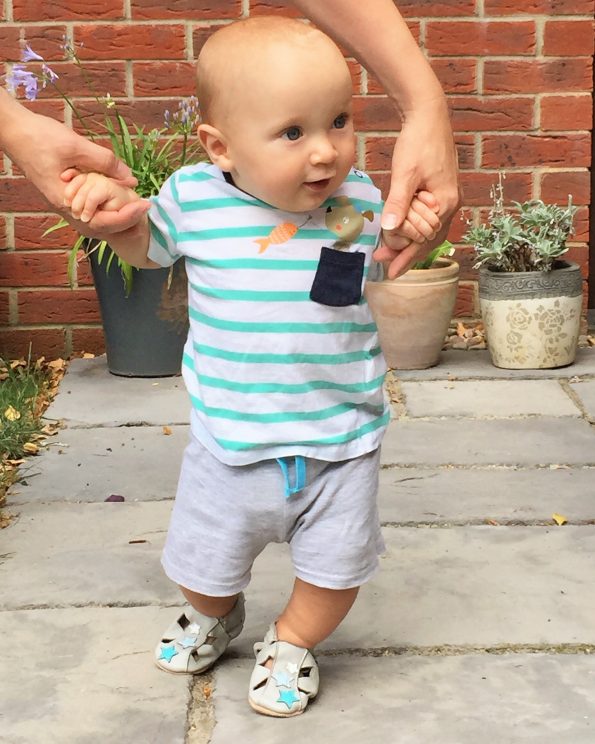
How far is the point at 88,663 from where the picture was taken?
7.29 feet

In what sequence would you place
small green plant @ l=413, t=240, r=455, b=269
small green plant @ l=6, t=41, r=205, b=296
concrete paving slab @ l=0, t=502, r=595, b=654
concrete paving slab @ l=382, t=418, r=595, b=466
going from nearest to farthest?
concrete paving slab @ l=0, t=502, r=595, b=654
concrete paving slab @ l=382, t=418, r=595, b=466
small green plant @ l=6, t=41, r=205, b=296
small green plant @ l=413, t=240, r=455, b=269

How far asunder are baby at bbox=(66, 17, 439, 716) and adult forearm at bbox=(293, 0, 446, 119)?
0.12m

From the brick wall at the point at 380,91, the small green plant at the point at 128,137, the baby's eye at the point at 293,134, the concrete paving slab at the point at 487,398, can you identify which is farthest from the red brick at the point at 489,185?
the baby's eye at the point at 293,134

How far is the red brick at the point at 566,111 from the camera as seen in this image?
15.1ft

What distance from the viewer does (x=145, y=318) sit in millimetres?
4309

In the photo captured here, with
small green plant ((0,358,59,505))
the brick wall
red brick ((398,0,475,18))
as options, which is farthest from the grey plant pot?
red brick ((398,0,475,18))

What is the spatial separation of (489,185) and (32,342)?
6.18 ft

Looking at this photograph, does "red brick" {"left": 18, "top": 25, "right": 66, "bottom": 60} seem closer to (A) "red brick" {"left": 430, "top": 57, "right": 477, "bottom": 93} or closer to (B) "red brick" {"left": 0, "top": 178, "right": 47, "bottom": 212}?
(B) "red brick" {"left": 0, "top": 178, "right": 47, "bottom": 212}

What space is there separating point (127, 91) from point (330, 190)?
2.88 meters

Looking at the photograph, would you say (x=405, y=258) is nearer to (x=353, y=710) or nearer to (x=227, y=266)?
(x=227, y=266)

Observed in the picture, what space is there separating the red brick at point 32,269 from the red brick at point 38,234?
0.03m

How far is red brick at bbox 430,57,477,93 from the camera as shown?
4.56m

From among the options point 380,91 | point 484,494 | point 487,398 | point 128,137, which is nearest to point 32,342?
point 128,137

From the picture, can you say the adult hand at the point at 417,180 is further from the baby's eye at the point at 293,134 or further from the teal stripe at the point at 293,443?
the teal stripe at the point at 293,443
